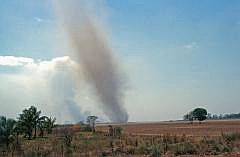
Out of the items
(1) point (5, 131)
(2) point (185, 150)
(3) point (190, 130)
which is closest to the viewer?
(2) point (185, 150)

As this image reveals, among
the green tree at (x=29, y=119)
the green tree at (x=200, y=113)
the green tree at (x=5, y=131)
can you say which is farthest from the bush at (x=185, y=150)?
the green tree at (x=200, y=113)

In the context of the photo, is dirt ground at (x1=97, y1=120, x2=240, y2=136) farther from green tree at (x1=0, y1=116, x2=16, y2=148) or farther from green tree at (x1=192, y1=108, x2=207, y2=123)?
green tree at (x1=192, y1=108, x2=207, y2=123)

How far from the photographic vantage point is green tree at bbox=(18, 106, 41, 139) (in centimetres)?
6966

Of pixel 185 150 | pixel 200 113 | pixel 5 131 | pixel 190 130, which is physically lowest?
pixel 190 130

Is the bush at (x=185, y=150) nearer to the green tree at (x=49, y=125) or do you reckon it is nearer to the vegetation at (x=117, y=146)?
the vegetation at (x=117, y=146)

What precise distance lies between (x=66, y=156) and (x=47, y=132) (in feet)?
183

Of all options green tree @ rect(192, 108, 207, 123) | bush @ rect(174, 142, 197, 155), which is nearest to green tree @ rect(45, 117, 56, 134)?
bush @ rect(174, 142, 197, 155)

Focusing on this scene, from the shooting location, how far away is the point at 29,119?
70.9m

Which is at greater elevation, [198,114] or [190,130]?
[198,114]

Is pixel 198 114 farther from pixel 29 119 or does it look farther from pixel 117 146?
pixel 117 146

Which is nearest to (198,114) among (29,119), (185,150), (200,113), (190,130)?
(200,113)

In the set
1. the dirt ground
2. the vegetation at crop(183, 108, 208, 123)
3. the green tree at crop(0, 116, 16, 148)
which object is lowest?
the dirt ground

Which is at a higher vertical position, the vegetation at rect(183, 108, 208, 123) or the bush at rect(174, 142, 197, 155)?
the vegetation at rect(183, 108, 208, 123)

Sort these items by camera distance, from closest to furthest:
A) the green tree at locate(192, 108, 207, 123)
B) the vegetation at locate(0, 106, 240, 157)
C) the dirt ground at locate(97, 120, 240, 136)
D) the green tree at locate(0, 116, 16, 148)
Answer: the vegetation at locate(0, 106, 240, 157)
the green tree at locate(0, 116, 16, 148)
the dirt ground at locate(97, 120, 240, 136)
the green tree at locate(192, 108, 207, 123)
